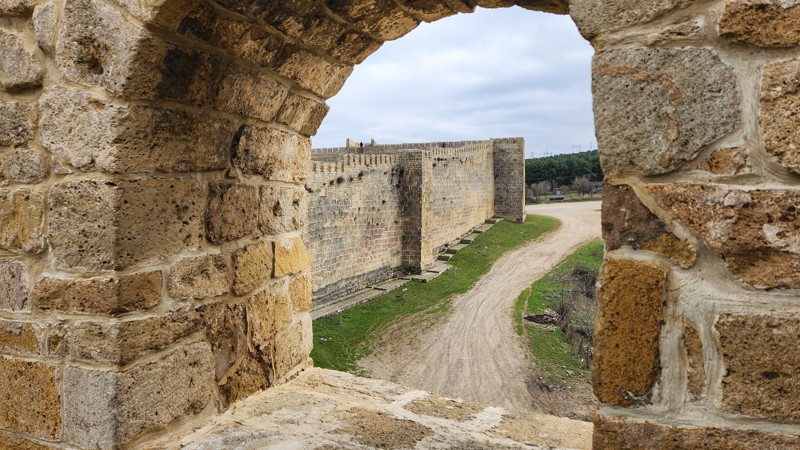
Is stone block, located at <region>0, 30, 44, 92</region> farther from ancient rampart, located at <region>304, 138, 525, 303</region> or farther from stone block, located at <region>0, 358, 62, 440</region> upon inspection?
ancient rampart, located at <region>304, 138, 525, 303</region>

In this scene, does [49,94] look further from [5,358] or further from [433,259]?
[433,259]

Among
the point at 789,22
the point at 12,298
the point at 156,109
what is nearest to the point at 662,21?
the point at 789,22

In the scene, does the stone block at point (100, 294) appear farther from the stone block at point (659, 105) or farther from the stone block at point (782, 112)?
the stone block at point (782, 112)

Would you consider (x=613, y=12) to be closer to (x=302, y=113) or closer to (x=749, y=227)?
(x=749, y=227)

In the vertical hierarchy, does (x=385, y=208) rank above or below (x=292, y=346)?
above

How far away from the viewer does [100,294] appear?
1.83 m

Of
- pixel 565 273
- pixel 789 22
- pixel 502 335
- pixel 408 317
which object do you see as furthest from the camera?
pixel 565 273

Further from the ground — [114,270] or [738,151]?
[738,151]

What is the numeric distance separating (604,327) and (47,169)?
183cm

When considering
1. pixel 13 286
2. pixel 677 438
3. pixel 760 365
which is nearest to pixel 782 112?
pixel 760 365

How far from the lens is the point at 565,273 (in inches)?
664

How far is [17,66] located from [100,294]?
852mm

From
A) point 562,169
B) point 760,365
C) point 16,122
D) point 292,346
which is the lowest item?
point 292,346

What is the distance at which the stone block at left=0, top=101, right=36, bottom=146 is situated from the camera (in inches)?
76.3
